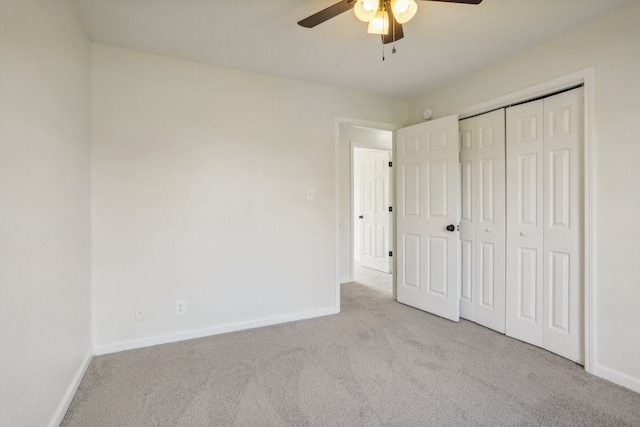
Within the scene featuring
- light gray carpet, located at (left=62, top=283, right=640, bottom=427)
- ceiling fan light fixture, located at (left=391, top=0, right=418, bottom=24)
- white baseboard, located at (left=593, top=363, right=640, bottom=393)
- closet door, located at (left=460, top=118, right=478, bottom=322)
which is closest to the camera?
ceiling fan light fixture, located at (left=391, top=0, right=418, bottom=24)

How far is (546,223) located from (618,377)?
1045 millimetres

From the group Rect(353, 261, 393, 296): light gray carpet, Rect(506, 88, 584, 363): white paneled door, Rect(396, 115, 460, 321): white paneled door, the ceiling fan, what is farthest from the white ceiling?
Rect(353, 261, 393, 296): light gray carpet

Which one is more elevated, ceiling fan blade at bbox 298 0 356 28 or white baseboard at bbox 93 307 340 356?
ceiling fan blade at bbox 298 0 356 28

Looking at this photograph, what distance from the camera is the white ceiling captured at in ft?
6.24

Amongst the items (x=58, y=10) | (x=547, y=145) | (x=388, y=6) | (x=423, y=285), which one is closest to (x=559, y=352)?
(x=423, y=285)

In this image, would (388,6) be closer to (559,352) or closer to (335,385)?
(335,385)

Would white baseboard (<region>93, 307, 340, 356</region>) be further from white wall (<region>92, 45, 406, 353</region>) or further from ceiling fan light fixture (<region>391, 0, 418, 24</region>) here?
ceiling fan light fixture (<region>391, 0, 418, 24</region>)

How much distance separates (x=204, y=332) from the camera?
265 centimetres

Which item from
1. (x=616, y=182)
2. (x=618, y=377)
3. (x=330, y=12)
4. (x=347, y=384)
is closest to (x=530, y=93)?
(x=616, y=182)

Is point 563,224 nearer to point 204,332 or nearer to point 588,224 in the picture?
point 588,224

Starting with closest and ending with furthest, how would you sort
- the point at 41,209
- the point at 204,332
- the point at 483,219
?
the point at 41,209, the point at 204,332, the point at 483,219

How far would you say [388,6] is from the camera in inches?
65.7

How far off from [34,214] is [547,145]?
3.18 m

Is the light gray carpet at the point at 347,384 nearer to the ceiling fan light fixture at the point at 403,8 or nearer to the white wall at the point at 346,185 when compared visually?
the white wall at the point at 346,185
